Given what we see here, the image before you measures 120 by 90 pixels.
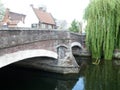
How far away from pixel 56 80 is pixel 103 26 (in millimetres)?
8573

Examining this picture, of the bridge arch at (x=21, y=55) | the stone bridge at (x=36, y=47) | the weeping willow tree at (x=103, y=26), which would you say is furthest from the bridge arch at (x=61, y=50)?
the weeping willow tree at (x=103, y=26)

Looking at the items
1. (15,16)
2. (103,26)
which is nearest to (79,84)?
(103,26)

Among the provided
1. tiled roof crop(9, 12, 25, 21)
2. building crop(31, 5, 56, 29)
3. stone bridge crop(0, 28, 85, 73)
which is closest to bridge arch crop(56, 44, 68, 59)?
stone bridge crop(0, 28, 85, 73)

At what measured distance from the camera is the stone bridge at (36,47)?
1054 cm

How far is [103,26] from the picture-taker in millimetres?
21328

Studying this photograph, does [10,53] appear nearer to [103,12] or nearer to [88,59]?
[103,12]

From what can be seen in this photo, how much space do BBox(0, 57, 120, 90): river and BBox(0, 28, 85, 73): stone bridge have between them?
811mm

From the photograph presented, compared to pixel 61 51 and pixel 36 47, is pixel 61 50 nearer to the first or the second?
pixel 61 51

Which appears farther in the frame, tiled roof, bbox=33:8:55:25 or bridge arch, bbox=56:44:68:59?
tiled roof, bbox=33:8:55:25

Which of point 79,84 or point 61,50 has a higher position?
point 61,50

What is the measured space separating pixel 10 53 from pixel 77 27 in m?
28.6

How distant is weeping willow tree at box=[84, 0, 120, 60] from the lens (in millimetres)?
20938

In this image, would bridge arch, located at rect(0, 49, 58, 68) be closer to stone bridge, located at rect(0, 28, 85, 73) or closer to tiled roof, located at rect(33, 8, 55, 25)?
stone bridge, located at rect(0, 28, 85, 73)

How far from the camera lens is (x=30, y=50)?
41.8ft
